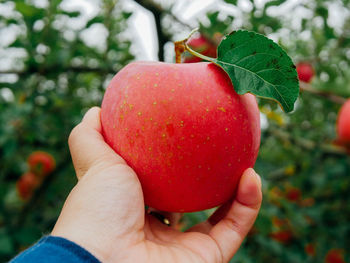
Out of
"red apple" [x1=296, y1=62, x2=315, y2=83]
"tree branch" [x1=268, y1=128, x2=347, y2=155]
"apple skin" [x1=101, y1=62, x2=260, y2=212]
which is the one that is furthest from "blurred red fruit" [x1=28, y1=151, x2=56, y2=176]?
"red apple" [x1=296, y1=62, x2=315, y2=83]

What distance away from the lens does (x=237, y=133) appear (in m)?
0.69

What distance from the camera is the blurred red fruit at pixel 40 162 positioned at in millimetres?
2219

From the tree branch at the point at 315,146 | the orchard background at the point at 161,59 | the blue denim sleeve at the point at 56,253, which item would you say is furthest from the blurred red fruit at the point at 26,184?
the blue denim sleeve at the point at 56,253

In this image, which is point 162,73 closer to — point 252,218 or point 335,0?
point 252,218

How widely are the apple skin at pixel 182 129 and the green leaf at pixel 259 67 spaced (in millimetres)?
39

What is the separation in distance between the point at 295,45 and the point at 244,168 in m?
1.83

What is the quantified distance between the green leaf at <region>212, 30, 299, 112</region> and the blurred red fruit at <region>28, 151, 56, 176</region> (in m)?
1.87

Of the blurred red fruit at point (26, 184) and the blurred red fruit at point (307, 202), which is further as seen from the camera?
the blurred red fruit at point (26, 184)

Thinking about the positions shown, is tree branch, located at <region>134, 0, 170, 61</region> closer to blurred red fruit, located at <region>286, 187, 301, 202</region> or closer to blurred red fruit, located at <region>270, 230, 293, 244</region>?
blurred red fruit, located at <region>270, 230, 293, 244</region>

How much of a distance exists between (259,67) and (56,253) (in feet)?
1.78

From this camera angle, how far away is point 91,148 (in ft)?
2.45

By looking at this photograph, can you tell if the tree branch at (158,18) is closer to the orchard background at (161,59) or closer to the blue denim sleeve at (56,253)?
the orchard background at (161,59)

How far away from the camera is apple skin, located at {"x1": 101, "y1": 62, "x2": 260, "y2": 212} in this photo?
0.66 m

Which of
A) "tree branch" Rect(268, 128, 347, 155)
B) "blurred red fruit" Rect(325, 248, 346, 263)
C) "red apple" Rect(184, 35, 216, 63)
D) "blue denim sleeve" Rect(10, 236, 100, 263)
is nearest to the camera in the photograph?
"blue denim sleeve" Rect(10, 236, 100, 263)
